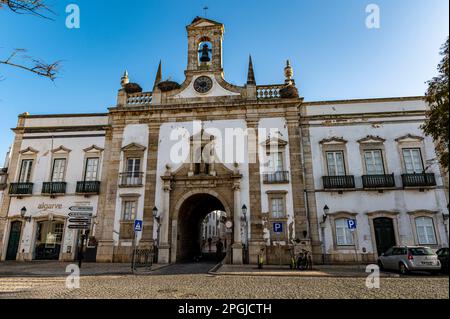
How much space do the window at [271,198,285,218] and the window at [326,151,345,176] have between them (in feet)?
11.9

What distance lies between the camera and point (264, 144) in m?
18.3

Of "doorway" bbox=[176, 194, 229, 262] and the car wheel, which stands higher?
"doorway" bbox=[176, 194, 229, 262]

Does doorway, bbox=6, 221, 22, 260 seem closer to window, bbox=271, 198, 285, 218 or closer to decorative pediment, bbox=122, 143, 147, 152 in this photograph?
decorative pediment, bbox=122, 143, 147, 152

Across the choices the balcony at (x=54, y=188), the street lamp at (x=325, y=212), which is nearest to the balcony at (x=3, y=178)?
the balcony at (x=54, y=188)

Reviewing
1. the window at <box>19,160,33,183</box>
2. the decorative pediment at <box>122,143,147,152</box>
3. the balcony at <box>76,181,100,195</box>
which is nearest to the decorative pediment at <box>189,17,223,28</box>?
the decorative pediment at <box>122,143,147,152</box>

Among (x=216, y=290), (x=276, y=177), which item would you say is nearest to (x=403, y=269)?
(x=276, y=177)

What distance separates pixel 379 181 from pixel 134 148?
50.6 feet

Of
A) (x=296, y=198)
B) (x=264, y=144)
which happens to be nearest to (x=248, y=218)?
(x=296, y=198)

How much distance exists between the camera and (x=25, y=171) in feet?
65.5

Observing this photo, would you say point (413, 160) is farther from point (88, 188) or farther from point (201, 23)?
point (88, 188)

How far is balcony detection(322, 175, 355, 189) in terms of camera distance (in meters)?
17.2

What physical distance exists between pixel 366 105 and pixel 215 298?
54.9ft
